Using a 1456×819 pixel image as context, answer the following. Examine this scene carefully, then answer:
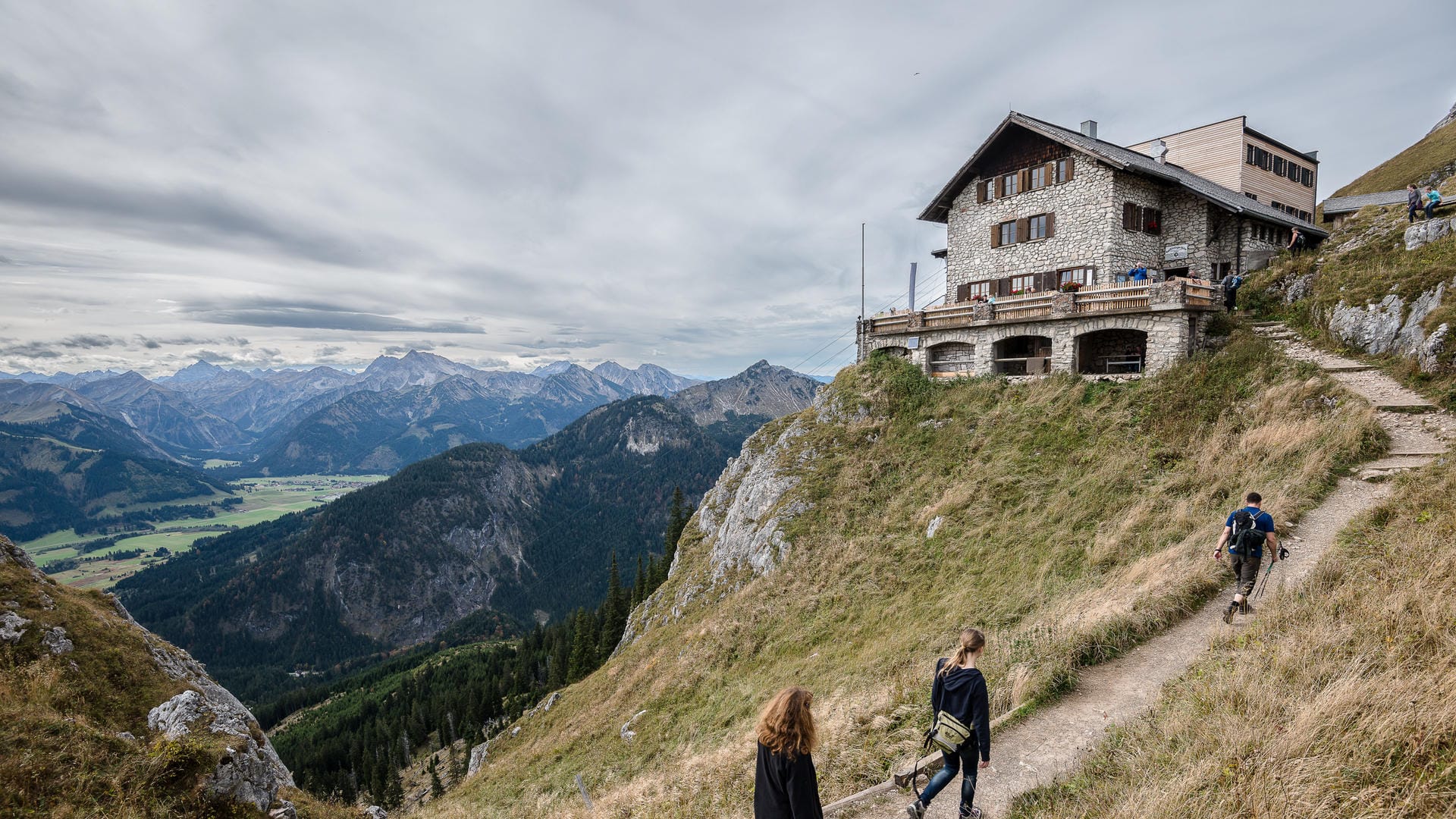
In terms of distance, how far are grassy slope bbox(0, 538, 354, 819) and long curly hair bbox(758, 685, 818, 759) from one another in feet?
45.2

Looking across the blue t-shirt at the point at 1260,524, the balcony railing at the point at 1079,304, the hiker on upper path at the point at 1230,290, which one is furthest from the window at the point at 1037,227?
the blue t-shirt at the point at 1260,524

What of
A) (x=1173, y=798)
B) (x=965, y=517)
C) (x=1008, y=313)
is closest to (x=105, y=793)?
(x=1173, y=798)

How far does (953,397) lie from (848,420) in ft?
18.0

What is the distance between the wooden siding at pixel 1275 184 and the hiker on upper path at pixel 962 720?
45.2 m

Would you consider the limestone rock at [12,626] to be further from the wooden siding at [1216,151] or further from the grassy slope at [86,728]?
the wooden siding at [1216,151]

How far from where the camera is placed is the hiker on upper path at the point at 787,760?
5.75m

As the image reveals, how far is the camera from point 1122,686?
30.1 ft

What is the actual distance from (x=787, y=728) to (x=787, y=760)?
419 mm

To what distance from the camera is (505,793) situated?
72.0ft

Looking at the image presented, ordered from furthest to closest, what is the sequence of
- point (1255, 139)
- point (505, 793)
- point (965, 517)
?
point (1255, 139)
point (505, 793)
point (965, 517)

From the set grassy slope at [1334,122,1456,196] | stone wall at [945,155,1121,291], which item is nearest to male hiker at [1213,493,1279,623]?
stone wall at [945,155,1121,291]

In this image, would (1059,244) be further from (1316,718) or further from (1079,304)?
(1316,718)

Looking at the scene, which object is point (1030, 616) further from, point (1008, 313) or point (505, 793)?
point (505, 793)

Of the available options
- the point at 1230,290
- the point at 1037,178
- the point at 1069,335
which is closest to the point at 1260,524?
the point at 1069,335
